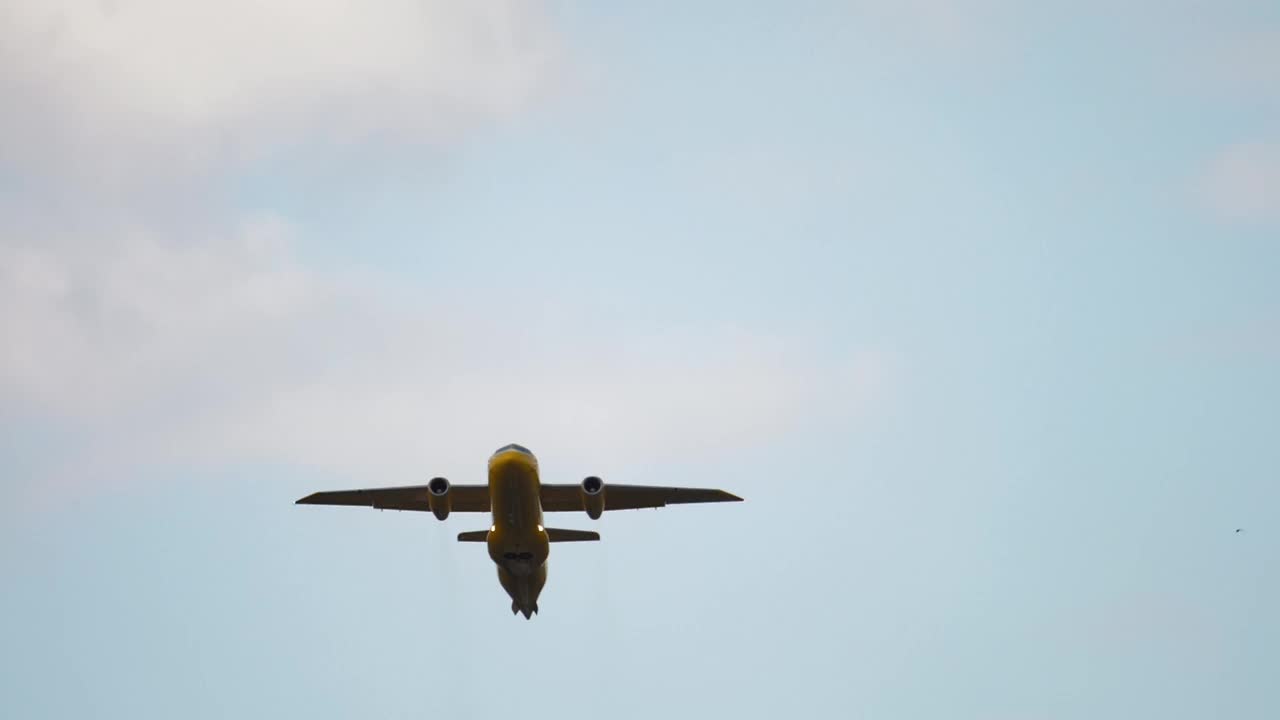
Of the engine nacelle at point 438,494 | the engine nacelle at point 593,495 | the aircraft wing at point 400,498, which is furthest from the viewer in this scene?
the aircraft wing at point 400,498

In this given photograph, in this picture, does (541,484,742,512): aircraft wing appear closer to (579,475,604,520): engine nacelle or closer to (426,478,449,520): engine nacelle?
(579,475,604,520): engine nacelle

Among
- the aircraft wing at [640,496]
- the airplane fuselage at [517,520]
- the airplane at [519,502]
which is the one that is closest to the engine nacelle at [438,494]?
the airplane at [519,502]

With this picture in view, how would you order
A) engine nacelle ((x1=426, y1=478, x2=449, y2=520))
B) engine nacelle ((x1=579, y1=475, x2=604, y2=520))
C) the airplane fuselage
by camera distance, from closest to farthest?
1. the airplane fuselage
2. engine nacelle ((x1=426, y1=478, x2=449, y2=520))
3. engine nacelle ((x1=579, y1=475, x2=604, y2=520))

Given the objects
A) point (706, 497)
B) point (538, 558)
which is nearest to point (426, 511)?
point (538, 558)

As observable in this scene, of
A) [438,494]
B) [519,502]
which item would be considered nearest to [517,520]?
[519,502]

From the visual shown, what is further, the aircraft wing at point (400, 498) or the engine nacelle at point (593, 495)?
the aircraft wing at point (400, 498)

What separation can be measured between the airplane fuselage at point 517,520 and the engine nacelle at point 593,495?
4.98 ft

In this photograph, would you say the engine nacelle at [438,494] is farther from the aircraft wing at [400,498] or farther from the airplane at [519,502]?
the aircraft wing at [400,498]

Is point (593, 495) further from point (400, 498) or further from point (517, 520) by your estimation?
point (400, 498)

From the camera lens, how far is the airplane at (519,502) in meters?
48.3

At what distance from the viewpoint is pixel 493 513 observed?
48.9 m

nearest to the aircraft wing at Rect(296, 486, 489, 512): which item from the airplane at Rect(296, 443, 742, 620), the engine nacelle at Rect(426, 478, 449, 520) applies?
the airplane at Rect(296, 443, 742, 620)

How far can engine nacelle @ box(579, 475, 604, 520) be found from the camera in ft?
165

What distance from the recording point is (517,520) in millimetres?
48938
